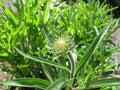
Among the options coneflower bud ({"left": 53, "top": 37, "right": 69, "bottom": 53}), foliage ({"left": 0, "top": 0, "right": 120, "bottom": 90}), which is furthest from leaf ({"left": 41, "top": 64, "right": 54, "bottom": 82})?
coneflower bud ({"left": 53, "top": 37, "right": 69, "bottom": 53})

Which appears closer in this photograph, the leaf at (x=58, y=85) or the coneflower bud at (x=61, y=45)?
the coneflower bud at (x=61, y=45)

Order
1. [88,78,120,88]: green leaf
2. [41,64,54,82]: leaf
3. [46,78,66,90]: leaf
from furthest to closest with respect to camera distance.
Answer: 1. [41,64,54,82]: leaf
2. [88,78,120,88]: green leaf
3. [46,78,66,90]: leaf

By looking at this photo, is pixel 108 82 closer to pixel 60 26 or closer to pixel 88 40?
pixel 88 40

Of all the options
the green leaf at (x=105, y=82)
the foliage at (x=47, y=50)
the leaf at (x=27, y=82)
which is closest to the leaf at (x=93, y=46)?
the foliage at (x=47, y=50)

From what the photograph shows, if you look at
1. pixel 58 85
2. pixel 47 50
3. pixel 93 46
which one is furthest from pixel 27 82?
pixel 93 46

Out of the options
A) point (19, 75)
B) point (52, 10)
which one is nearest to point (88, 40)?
point (52, 10)

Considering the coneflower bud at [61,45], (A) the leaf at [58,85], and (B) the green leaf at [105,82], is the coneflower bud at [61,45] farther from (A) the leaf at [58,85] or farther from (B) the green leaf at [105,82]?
(B) the green leaf at [105,82]

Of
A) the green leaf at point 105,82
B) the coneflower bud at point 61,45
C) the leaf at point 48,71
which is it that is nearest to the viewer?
the coneflower bud at point 61,45

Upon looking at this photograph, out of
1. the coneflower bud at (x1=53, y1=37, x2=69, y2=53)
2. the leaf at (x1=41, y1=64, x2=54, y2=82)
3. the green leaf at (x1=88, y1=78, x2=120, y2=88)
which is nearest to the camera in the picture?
the coneflower bud at (x1=53, y1=37, x2=69, y2=53)

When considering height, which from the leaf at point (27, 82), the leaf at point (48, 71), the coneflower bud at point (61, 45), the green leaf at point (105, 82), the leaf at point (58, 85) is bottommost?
the green leaf at point (105, 82)

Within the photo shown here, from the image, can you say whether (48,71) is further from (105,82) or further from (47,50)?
(105,82)

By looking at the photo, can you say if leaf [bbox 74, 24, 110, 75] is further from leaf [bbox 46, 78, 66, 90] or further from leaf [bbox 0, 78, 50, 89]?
leaf [bbox 0, 78, 50, 89]
